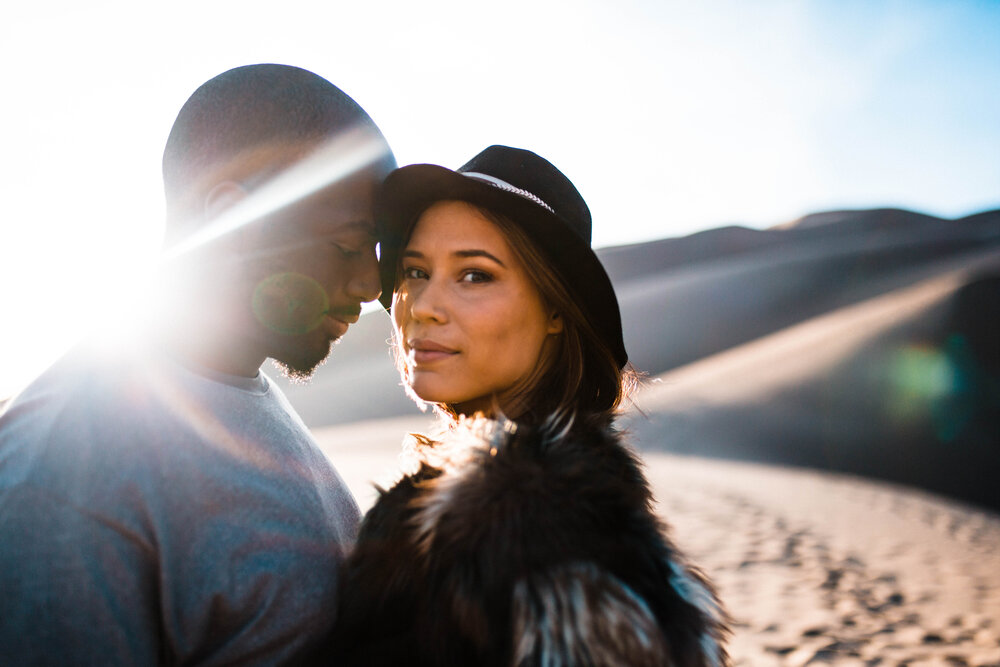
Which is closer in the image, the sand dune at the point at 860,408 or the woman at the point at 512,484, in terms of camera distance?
the woman at the point at 512,484

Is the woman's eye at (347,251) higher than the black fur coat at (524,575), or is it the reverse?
the woman's eye at (347,251)

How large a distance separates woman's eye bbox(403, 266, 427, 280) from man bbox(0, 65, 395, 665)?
0.22 meters

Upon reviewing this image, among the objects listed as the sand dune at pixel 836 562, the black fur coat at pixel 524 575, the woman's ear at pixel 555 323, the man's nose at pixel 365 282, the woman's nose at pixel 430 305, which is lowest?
the sand dune at pixel 836 562

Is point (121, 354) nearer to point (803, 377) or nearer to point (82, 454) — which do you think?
point (82, 454)

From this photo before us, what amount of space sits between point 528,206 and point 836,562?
799 centimetres

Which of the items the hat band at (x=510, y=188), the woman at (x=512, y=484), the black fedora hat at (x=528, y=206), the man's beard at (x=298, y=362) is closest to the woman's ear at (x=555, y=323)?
the woman at (x=512, y=484)

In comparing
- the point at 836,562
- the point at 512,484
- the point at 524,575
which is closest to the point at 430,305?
the point at 512,484

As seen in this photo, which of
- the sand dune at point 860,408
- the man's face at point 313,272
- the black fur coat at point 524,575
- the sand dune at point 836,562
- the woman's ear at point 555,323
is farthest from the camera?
the sand dune at point 860,408

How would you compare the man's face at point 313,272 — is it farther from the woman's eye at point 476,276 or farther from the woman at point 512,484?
the woman's eye at point 476,276

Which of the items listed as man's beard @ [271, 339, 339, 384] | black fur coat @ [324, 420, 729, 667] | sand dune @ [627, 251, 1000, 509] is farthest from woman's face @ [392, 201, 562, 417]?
sand dune @ [627, 251, 1000, 509]

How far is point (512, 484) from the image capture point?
116 cm

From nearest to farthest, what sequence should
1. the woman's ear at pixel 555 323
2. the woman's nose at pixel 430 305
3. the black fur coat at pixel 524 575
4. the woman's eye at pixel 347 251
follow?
the black fur coat at pixel 524 575 < the woman's eye at pixel 347 251 < the woman's nose at pixel 430 305 < the woman's ear at pixel 555 323

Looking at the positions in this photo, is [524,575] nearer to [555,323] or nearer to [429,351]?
[429,351]

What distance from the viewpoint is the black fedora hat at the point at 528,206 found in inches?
73.8
